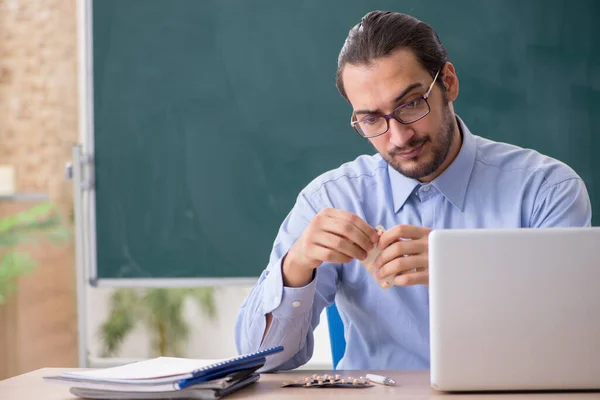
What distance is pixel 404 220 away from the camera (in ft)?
6.12

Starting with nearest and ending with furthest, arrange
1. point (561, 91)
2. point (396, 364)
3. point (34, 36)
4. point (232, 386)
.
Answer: point (232, 386) < point (396, 364) < point (561, 91) < point (34, 36)

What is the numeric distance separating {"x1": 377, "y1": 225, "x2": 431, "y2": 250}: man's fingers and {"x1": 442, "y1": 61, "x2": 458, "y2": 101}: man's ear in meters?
0.58

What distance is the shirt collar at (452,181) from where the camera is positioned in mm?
1832

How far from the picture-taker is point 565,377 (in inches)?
44.7

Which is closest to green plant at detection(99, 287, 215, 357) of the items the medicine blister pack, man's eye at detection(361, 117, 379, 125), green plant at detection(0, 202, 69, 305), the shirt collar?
green plant at detection(0, 202, 69, 305)

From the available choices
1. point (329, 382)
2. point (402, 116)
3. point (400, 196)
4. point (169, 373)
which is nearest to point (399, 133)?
point (402, 116)

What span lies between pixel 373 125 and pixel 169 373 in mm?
823

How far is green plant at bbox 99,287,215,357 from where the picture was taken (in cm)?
364

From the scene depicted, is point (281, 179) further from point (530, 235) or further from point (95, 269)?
point (530, 235)

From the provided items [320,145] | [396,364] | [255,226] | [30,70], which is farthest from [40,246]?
[396,364]

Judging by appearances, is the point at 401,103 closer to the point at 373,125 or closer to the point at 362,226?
the point at 373,125

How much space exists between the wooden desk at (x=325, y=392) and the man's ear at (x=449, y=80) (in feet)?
2.49

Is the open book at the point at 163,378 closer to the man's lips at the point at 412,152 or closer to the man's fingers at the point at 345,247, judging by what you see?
the man's fingers at the point at 345,247

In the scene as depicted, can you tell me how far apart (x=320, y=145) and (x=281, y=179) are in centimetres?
21
